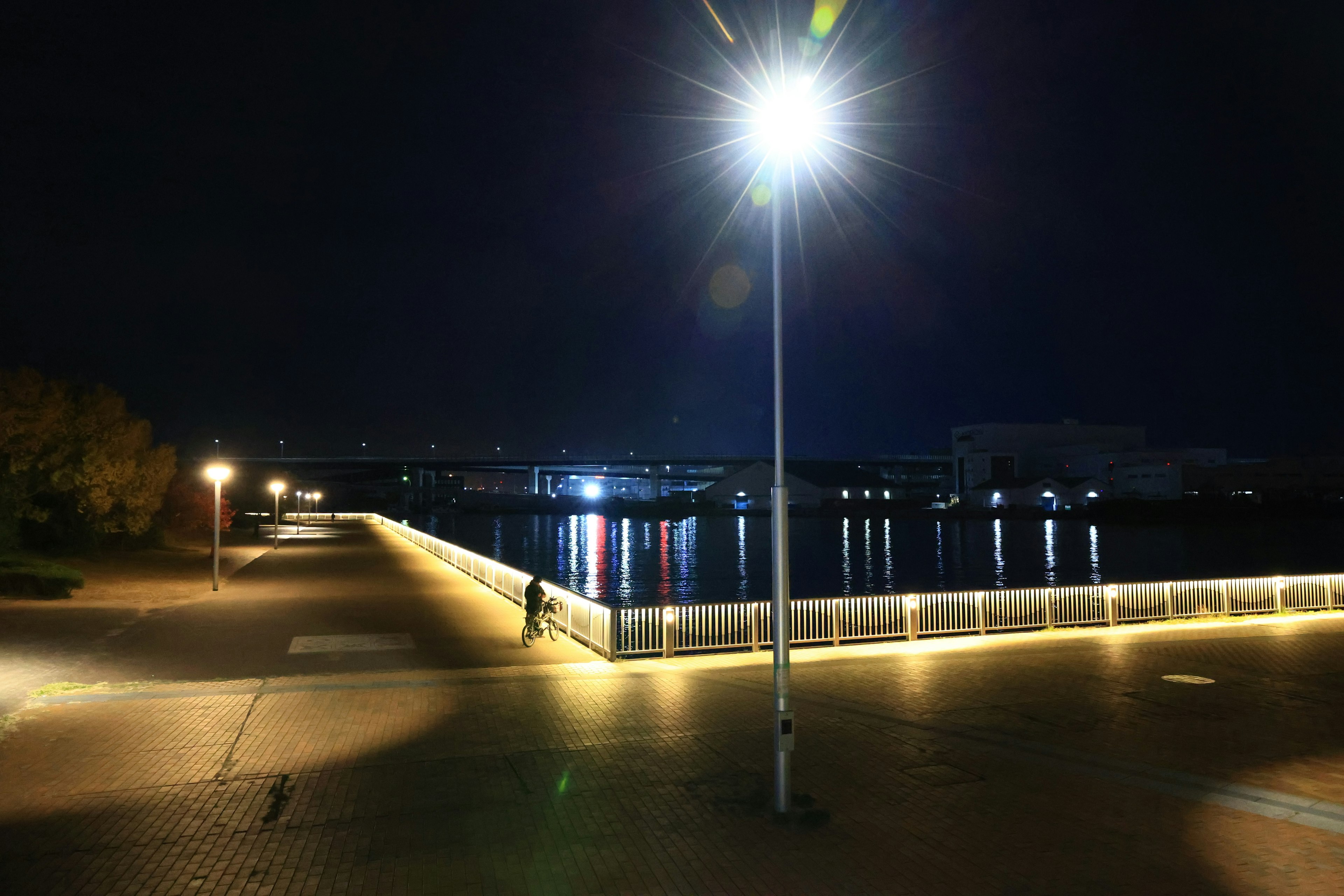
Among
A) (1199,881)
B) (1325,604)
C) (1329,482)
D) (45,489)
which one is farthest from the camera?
(1329,482)

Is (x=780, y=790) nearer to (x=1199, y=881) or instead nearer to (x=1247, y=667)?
Result: (x=1199, y=881)

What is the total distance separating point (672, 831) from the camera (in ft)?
23.4

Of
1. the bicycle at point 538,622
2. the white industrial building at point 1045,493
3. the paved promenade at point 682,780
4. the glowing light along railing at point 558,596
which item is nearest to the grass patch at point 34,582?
the glowing light along railing at point 558,596

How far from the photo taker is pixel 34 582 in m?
22.7

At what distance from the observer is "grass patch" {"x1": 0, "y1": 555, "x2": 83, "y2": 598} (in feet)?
73.7

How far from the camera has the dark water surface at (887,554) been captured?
48.8 m

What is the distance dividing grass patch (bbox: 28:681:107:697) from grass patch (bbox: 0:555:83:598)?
40.0 feet

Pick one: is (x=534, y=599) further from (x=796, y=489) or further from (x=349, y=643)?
(x=796, y=489)

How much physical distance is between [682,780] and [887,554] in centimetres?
6664

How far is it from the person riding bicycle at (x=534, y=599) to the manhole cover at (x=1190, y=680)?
983cm

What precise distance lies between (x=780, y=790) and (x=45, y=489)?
111 feet

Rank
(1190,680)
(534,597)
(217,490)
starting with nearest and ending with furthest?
(1190,680)
(534,597)
(217,490)

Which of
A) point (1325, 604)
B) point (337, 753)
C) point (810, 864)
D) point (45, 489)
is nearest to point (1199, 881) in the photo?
point (810, 864)

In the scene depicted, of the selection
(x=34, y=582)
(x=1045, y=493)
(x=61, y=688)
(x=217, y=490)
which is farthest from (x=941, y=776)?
(x=1045, y=493)
